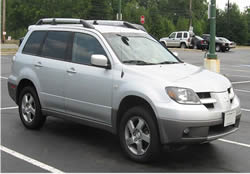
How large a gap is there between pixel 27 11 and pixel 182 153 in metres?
71.2

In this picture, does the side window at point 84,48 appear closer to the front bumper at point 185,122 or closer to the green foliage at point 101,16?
the front bumper at point 185,122

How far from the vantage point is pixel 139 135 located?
5.46 metres

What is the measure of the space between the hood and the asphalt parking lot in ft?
3.22

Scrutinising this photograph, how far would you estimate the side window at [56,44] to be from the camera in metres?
6.75

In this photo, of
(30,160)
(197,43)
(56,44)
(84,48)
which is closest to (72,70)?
(84,48)

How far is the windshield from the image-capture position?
6039 millimetres

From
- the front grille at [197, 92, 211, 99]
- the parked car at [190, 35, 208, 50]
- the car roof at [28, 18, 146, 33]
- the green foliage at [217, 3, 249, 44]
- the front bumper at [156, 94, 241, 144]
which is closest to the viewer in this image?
the front bumper at [156, 94, 241, 144]

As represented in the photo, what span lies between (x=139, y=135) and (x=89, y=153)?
853 mm

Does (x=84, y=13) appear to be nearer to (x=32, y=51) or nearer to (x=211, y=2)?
(x=211, y=2)

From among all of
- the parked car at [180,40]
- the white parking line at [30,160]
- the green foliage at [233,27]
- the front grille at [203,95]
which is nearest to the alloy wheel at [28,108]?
the white parking line at [30,160]

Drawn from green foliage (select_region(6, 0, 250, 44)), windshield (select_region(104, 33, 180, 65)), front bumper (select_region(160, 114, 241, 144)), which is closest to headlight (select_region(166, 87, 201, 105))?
front bumper (select_region(160, 114, 241, 144))

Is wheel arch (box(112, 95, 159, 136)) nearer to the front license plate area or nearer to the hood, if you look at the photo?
the hood

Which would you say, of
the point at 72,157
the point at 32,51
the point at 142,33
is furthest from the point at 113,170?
the point at 32,51

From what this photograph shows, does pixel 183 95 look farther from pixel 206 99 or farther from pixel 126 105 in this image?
pixel 126 105
